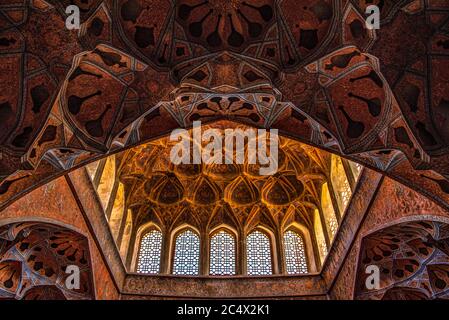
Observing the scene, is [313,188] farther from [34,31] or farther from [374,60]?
[34,31]

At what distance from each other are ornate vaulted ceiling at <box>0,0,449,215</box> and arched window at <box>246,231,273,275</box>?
599 cm

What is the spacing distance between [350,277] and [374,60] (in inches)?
245

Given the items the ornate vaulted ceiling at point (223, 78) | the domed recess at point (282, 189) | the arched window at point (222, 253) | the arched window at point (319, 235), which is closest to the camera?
the ornate vaulted ceiling at point (223, 78)

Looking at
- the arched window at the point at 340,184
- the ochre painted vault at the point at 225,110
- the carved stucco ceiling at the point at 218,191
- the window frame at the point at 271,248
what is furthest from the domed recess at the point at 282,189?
the ochre painted vault at the point at 225,110

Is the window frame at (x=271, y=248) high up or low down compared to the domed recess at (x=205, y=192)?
down

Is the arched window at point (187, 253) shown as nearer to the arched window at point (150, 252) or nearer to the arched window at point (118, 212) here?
the arched window at point (150, 252)

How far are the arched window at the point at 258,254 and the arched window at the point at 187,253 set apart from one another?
5.62 feet

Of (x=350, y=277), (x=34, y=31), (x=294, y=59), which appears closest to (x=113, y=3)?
(x=34, y=31)

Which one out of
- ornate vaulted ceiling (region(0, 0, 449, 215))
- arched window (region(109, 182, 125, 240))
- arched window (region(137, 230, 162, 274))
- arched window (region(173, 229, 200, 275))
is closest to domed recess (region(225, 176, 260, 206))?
arched window (region(173, 229, 200, 275))

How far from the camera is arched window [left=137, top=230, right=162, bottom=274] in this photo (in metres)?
→ 14.1

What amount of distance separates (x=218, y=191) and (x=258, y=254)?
8.78 ft

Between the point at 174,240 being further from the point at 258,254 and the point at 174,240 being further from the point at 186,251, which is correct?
the point at 258,254

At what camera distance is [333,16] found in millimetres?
8148

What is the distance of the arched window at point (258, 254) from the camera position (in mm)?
14266
